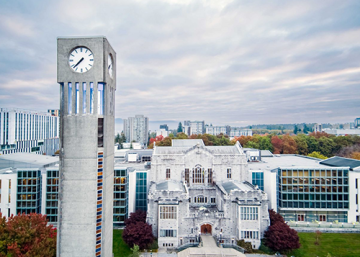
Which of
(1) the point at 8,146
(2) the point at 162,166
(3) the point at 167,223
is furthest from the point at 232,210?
(1) the point at 8,146

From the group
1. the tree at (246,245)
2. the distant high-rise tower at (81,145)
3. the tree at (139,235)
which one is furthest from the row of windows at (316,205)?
the distant high-rise tower at (81,145)

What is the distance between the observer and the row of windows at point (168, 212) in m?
38.6

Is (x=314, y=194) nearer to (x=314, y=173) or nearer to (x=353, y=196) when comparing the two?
(x=314, y=173)

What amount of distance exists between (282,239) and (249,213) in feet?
20.1

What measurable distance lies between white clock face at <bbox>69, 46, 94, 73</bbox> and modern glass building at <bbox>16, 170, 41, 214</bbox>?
30.9 m

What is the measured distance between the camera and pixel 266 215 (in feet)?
130

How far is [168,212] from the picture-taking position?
38.7 m

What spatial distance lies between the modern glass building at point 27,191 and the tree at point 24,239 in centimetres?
1791

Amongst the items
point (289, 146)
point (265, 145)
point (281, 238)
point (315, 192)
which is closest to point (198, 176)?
point (281, 238)

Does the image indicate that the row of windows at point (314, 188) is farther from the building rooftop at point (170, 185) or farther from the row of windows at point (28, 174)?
the row of windows at point (28, 174)

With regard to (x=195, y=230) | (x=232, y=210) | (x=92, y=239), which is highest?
(x=92, y=239)

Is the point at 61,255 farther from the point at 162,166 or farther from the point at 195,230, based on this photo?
the point at 162,166

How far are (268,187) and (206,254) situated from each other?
22.3 m

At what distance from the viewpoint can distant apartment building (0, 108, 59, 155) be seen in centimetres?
9662
